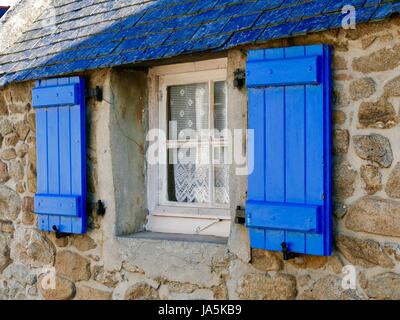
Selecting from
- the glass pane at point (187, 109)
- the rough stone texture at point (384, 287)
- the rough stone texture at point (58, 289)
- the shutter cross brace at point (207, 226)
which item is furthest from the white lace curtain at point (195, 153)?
the rough stone texture at point (384, 287)

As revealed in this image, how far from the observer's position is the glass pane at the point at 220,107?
4.53m

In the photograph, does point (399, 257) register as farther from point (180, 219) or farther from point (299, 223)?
point (180, 219)

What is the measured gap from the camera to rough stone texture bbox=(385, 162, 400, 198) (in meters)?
3.37

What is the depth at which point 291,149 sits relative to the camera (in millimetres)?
3664

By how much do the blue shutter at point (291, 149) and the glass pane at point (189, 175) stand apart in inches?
32.3

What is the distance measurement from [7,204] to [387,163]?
329 centimetres

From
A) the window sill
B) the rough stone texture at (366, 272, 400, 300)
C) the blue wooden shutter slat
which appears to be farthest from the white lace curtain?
the rough stone texture at (366, 272, 400, 300)

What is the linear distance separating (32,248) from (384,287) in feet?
9.52

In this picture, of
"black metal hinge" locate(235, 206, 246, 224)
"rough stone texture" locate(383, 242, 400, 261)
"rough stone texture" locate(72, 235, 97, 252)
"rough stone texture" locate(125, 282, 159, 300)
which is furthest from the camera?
"rough stone texture" locate(72, 235, 97, 252)

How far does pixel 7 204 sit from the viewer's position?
536 cm

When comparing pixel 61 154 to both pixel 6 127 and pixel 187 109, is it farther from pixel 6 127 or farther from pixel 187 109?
pixel 187 109

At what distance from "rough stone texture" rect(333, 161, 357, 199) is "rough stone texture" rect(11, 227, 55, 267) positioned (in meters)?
2.44

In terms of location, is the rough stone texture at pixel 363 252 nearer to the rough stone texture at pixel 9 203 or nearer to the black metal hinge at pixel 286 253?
the black metal hinge at pixel 286 253

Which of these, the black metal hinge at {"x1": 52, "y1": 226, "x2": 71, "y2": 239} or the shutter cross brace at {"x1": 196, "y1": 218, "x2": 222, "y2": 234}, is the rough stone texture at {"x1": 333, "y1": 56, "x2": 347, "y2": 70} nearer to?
the shutter cross brace at {"x1": 196, "y1": 218, "x2": 222, "y2": 234}
